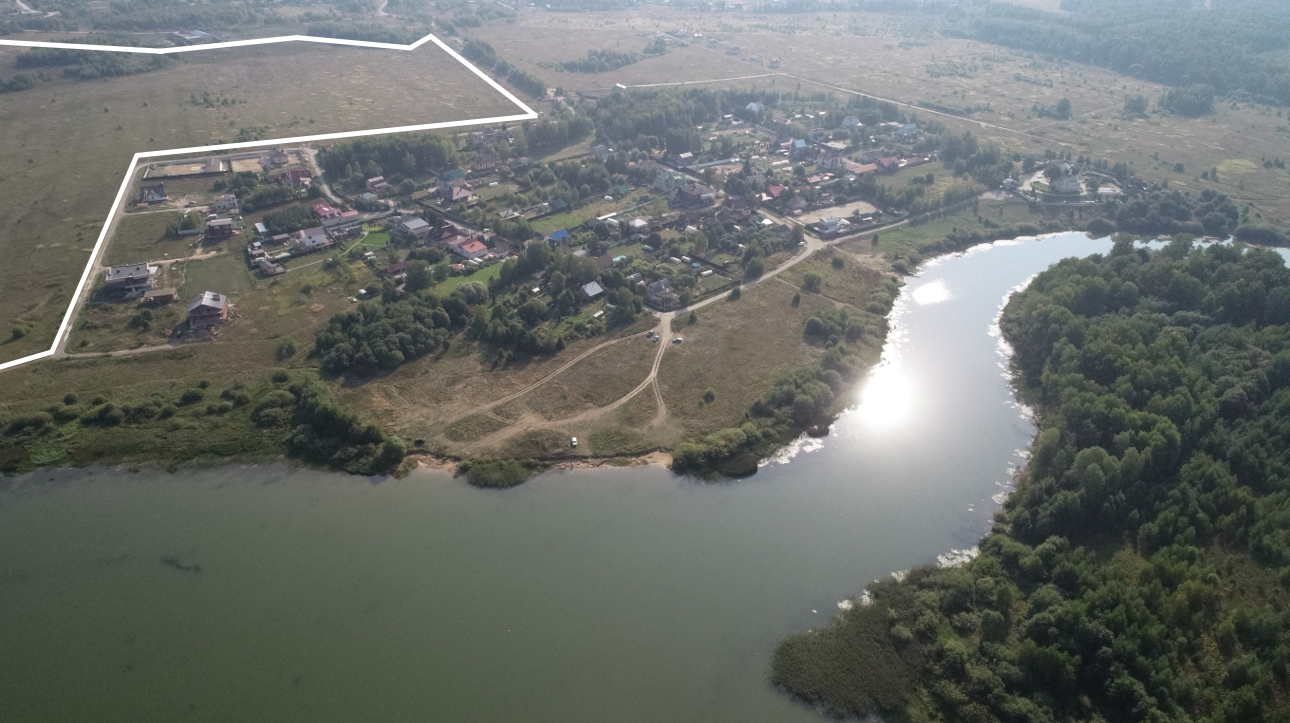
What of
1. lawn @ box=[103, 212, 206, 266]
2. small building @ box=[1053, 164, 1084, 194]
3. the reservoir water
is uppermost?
small building @ box=[1053, 164, 1084, 194]

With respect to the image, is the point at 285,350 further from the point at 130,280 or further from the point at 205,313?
the point at 130,280

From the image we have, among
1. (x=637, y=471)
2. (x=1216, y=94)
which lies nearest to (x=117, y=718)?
(x=637, y=471)

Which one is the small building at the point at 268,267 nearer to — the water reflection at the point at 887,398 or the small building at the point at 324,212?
the small building at the point at 324,212

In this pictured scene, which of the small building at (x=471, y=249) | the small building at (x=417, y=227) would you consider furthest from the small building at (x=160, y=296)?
the small building at (x=471, y=249)

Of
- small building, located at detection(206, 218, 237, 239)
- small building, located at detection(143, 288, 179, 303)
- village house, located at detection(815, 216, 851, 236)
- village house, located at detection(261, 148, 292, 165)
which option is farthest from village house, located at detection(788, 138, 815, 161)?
small building, located at detection(143, 288, 179, 303)

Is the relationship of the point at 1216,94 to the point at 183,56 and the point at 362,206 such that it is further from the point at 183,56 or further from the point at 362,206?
the point at 183,56

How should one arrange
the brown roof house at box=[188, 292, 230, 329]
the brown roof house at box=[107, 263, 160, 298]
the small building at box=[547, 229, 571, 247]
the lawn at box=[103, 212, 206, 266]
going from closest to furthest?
the brown roof house at box=[188, 292, 230, 329], the brown roof house at box=[107, 263, 160, 298], the lawn at box=[103, 212, 206, 266], the small building at box=[547, 229, 571, 247]

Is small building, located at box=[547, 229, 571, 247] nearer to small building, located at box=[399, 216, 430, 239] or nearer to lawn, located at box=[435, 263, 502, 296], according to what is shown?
lawn, located at box=[435, 263, 502, 296]
